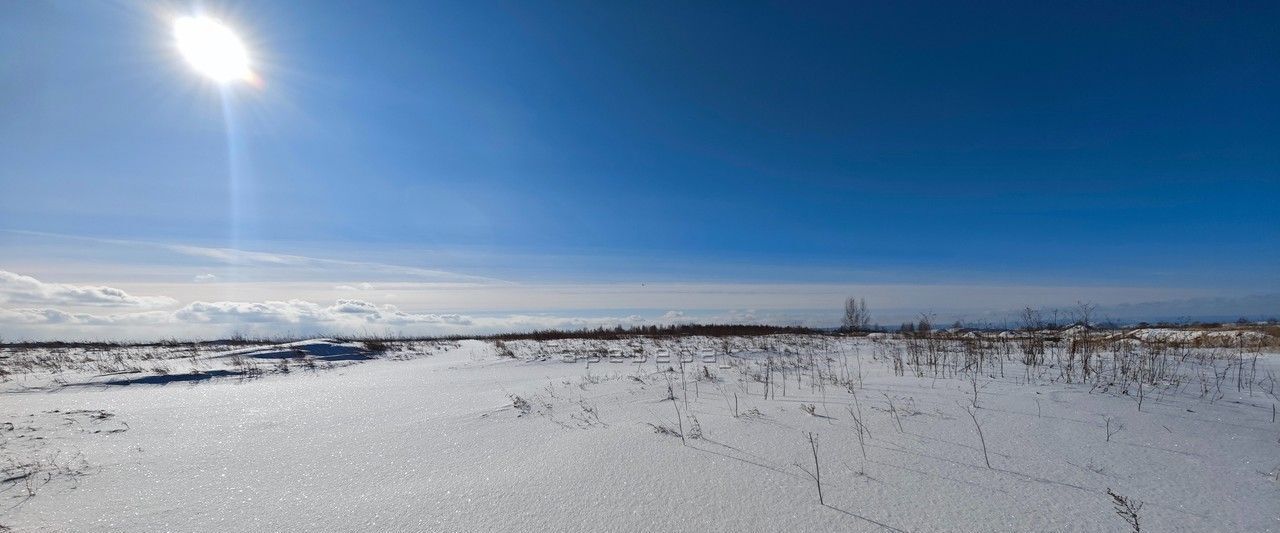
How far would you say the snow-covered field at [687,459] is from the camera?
1.77m

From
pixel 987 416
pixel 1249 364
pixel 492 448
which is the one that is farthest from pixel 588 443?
pixel 1249 364

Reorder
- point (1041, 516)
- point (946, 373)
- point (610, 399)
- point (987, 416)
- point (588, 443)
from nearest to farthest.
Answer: point (1041, 516) < point (588, 443) < point (987, 416) < point (610, 399) < point (946, 373)

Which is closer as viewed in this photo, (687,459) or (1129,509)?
(1129,509)

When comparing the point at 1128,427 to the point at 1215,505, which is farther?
the point at 1128,427

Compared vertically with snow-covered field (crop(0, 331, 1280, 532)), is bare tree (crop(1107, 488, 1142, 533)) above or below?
above

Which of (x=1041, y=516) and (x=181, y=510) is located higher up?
(x=1041, y=516)

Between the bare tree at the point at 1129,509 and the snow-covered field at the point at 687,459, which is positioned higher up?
the bare tree at the point at 1129,509

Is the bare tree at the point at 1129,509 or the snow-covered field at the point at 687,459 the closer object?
the bare tree at the point at 1129,509

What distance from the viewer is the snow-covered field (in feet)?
5.81

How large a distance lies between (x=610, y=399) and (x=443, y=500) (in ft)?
8.04

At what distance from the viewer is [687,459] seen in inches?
93.5

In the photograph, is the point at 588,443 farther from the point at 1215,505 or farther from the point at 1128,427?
the point at 1128,427

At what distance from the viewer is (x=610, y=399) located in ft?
14.5

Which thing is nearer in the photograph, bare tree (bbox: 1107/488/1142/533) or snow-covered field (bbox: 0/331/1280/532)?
bare tree (bbox: 1107/488/1142/533)
